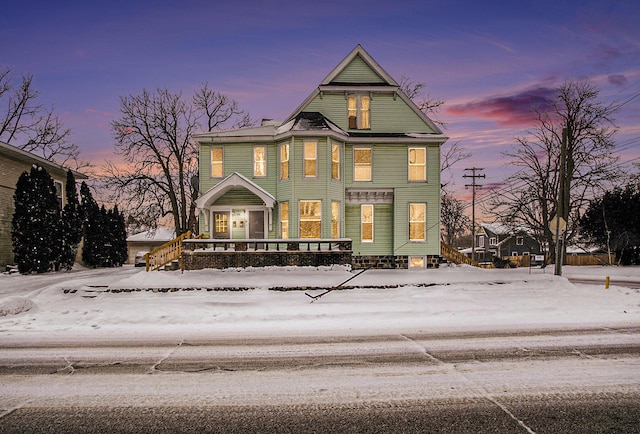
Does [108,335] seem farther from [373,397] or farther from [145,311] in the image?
[373,397]

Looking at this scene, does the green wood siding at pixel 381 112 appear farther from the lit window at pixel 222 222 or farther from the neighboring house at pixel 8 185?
the neighboring house at pixel 8 185

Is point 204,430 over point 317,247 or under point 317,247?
under

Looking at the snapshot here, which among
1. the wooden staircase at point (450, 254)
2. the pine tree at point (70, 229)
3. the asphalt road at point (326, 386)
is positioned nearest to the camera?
the asphalt road at point (326, 386)

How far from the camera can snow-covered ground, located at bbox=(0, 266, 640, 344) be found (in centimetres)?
1021

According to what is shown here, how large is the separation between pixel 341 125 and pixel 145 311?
1523 centimetres

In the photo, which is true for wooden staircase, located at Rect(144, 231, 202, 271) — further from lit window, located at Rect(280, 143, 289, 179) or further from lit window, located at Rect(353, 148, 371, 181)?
lit window, located at Rect(353, 148, 371, 181)

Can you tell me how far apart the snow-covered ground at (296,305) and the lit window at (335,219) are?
4241 millimetres

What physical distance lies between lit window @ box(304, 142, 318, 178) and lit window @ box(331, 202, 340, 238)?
6.79 feet

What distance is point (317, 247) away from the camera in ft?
63.0

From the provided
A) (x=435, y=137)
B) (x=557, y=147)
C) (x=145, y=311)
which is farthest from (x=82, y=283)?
(x=557, y=147)

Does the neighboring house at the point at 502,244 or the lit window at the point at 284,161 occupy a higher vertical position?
the lit window at the point at 284,161

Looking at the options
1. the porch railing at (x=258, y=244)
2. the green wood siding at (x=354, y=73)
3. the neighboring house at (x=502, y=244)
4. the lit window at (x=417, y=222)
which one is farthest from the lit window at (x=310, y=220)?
the neighboring house at (x=502, y=244)

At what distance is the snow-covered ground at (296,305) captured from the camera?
33.5 ft

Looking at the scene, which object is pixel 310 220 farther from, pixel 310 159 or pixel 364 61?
pixel 364 61
